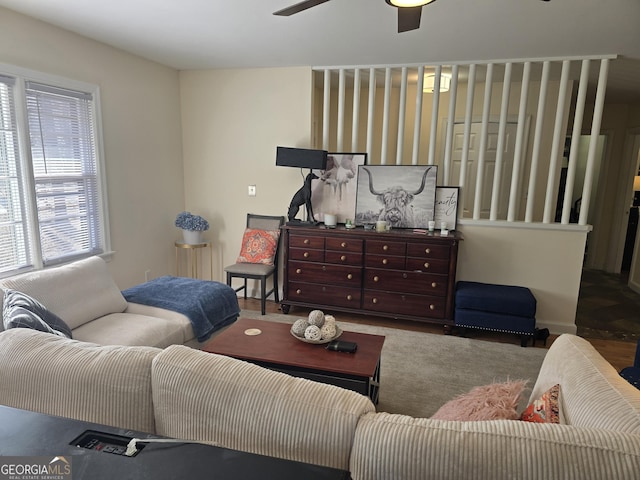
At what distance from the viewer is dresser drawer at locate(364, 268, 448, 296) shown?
12.4 feet

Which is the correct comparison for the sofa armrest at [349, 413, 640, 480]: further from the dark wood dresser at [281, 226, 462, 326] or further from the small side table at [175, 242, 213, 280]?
the small side table at [175, 242, 213, 280]

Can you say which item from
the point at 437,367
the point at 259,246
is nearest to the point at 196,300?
the point at 259,246

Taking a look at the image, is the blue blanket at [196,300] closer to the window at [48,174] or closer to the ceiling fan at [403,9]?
the window at [48,174]

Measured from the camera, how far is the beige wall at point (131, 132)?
3066 millimetres

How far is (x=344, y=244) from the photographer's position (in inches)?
157

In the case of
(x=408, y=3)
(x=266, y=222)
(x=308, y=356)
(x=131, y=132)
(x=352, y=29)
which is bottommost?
(x=308, y=356)

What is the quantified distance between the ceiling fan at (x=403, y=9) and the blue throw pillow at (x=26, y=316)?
1932 millimetres

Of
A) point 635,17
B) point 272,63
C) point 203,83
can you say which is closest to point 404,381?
point 635,17

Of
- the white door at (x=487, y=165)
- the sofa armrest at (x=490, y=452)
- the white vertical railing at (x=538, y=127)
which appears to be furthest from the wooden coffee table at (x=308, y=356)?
the white door at (x=487, y=165)

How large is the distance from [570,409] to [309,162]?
3209 mm

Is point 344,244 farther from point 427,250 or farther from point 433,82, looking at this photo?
point 433,82

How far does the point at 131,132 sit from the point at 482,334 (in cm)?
392

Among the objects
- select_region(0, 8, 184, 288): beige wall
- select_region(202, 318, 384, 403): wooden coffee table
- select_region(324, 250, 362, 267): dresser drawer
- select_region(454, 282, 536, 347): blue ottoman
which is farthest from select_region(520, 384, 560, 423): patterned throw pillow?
select_region(0, 8, 184, 288): beige wall

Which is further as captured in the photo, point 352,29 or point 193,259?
point 193,259
